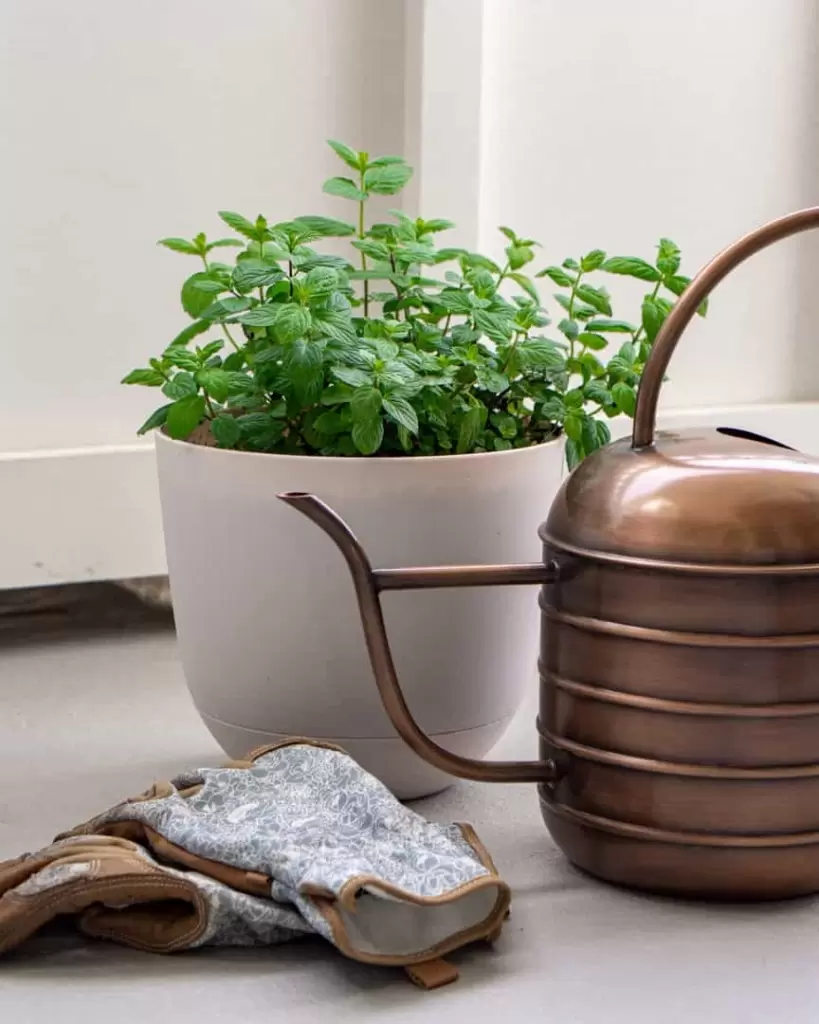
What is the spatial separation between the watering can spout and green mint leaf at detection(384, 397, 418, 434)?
79 millimetres

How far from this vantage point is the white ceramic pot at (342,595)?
84cm

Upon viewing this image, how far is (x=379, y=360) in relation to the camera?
0.83 m

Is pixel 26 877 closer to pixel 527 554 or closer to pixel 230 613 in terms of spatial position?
pixel 230 613

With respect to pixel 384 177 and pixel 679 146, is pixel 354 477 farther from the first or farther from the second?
pixel 679 146

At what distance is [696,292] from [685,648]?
20 centimetres

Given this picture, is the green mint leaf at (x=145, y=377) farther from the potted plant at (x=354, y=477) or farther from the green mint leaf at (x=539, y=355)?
the green mint leaf at (x=539, y=355)

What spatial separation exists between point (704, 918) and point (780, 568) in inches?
7.9

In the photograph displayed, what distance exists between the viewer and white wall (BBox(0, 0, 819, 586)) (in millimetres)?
1276

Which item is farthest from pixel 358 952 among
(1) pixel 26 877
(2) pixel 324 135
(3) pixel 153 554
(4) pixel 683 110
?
(4) pixel 683 110

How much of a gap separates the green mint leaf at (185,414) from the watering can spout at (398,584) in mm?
156

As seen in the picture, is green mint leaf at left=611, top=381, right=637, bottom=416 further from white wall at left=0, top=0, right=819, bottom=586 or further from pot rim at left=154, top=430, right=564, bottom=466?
white wall at left=0, top=0, right=819, bottom=586

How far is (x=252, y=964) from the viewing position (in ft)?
2.26

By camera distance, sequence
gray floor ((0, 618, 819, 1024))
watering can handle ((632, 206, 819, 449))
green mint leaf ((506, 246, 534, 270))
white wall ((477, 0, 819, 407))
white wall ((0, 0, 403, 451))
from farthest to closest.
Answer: white wall ((477, 0, 819, 407))
white wall ((0, 0, 403, 451))
green mint leaf ((506, 246, 534, 270))
watering can handle ((632, 206, 819, 449))
gray floor ((0, 618, 819, 1024))

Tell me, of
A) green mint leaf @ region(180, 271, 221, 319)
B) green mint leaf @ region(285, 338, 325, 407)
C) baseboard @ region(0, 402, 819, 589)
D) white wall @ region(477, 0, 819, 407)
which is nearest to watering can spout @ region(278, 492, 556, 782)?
green mint leaf @ region(285, 338, 325, 407)
